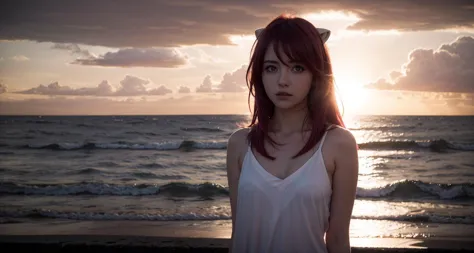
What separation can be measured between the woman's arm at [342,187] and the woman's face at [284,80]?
0.21m

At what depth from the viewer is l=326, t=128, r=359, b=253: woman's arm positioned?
2117 millimetres

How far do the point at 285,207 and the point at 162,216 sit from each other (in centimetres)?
831

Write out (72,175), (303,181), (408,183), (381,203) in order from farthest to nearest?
(72,175)
(408,183)
(381,203)
(303,181)

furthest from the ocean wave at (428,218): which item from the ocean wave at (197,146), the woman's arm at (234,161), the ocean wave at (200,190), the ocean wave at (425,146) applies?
the ocean wave at (197,146)

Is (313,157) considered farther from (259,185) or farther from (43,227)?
(43,227)

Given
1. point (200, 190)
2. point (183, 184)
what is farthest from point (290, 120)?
point (183, 184)

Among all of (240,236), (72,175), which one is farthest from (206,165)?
(240,236)

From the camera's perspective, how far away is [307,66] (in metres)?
2.14

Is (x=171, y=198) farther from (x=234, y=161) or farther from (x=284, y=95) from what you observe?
(x=284, y=95)

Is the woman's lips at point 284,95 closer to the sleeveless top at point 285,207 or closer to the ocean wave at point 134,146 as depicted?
the sleeveless top at point 285,207

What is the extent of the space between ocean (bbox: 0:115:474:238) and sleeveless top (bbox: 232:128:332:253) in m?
0.45

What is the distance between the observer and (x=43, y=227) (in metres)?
9.17

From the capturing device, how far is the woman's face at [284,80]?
7.05ft

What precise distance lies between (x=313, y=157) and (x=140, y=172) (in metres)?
16.5
